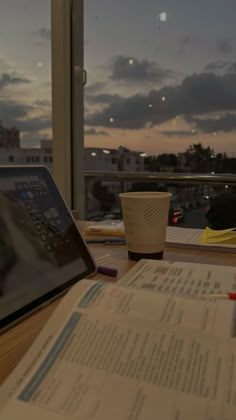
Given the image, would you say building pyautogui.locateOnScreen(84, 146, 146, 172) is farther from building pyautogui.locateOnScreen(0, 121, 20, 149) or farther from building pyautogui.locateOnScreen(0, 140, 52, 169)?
building pyautogui.locateOnScreen(0, 121, 20, 149)

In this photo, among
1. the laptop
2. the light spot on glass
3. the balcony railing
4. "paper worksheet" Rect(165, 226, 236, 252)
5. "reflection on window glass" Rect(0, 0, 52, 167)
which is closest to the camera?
the laptop

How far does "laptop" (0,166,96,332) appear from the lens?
0.60 metres

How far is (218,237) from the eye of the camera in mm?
1123

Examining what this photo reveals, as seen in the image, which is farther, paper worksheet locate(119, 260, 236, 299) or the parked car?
the parked car

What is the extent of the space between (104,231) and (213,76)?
2.19 m

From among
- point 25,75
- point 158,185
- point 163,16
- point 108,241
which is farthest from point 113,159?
point 108,241

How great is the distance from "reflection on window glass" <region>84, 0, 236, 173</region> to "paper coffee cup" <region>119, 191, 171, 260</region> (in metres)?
1.88

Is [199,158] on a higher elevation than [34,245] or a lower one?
higher

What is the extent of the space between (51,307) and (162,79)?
272 centimetres

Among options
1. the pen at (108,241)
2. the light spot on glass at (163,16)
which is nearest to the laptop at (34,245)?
the pen at (108,241)

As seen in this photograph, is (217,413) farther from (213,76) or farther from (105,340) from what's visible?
(213,76)

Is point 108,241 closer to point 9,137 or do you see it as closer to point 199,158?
point 199,158

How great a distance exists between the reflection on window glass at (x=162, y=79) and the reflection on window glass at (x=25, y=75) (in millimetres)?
317

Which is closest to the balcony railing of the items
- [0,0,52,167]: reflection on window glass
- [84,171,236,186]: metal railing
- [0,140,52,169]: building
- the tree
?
[84,171,236,186]: metal railing
